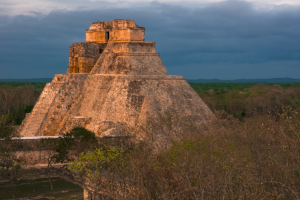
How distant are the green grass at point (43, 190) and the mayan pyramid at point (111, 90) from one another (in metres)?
3.55

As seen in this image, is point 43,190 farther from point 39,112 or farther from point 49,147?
point 39,112

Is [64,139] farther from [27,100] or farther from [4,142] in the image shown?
[27,100]

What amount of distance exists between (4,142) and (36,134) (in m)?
5.15

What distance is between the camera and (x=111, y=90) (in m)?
27.0

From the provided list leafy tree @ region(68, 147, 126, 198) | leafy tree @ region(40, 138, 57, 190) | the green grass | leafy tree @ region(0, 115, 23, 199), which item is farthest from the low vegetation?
leafy tree @ region(40, 138, 57, 190)

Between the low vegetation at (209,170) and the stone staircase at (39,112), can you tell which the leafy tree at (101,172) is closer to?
the low vegetation at (209,170)

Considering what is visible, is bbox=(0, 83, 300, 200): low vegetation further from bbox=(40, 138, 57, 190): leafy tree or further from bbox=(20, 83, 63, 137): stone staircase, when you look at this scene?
bbox=(20, 83, 63, 137): stone staircase

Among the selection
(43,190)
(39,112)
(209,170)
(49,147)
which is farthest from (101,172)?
(39,112)

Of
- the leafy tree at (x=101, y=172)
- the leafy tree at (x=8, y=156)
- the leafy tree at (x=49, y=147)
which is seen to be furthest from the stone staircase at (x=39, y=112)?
the leafy tree at (x=101, y=172)

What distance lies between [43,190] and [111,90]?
25.9ft

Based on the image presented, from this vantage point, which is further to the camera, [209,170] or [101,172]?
[101,172]

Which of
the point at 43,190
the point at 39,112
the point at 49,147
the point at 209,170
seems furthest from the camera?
the point at 39,112

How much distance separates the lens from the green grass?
68.1 ft

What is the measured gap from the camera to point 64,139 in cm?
2377
